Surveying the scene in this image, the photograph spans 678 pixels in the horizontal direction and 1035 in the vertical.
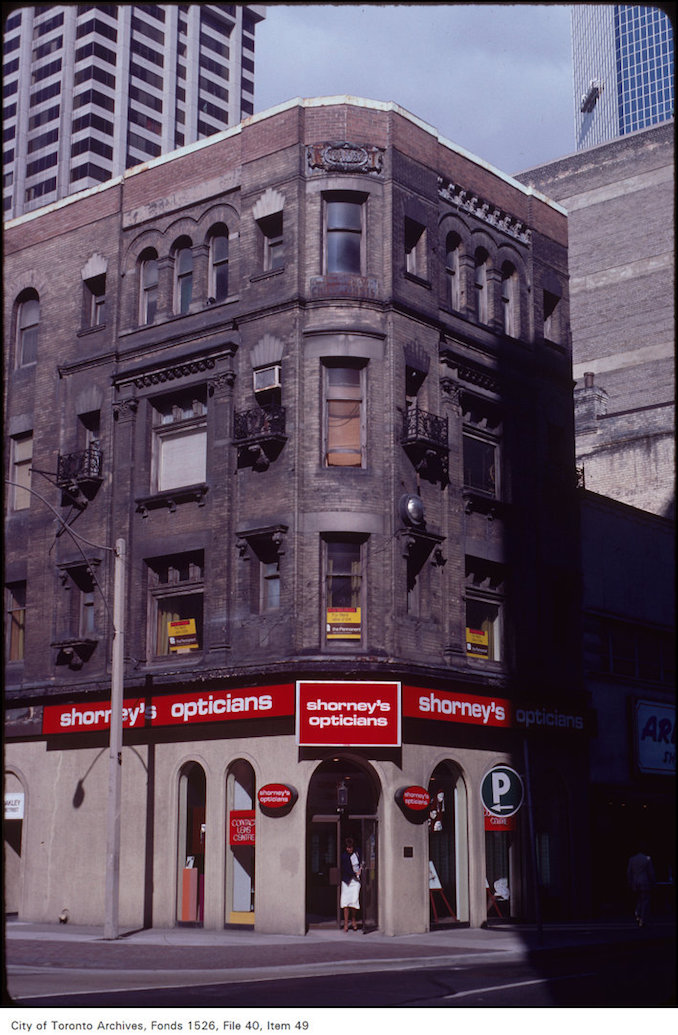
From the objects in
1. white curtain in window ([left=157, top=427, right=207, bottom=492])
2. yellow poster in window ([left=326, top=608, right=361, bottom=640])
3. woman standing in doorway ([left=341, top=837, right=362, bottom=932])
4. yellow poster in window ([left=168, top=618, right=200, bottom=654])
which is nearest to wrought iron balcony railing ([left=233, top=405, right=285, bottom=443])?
white curtain in window ([left=157, top=427, right=207, bottom=492])

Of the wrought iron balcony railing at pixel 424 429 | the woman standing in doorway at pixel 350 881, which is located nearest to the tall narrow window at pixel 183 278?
the wrought iron balcony railing at pixel 424 429

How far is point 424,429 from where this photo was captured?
3212 centimetres

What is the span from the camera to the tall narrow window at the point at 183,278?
117ft

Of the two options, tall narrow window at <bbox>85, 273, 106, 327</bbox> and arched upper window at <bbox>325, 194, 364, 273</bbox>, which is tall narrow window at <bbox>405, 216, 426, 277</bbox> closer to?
arched upper window at <bbox>325, 194, 364, 273</bbox>

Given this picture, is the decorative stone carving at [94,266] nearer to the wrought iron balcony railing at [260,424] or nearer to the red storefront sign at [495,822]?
the wrought iron balcony railing at [260,424]

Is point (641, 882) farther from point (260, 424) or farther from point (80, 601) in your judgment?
point (80, 601)

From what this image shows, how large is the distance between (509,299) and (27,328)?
15.7 metres

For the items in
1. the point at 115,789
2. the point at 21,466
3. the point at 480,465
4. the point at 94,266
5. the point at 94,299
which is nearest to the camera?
the point at 115,789

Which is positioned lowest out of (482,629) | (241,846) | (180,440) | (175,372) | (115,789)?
(241,846)

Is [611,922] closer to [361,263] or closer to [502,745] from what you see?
[502,745]

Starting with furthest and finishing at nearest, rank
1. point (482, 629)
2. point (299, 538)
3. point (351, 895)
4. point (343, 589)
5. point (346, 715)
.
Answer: point (482, 629)
point (343, 589)
point (299, 538)
point (346, 715)
point (351, 895)

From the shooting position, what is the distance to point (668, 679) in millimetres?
41812

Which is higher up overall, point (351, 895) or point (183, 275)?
point (183, 275)

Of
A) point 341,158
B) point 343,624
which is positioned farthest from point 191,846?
point 341,158
